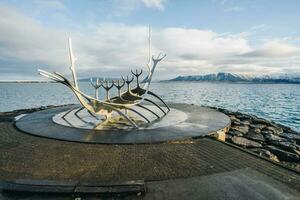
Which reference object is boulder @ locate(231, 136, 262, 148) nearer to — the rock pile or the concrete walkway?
the rock pile

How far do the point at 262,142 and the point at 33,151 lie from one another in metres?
9.10

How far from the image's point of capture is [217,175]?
20.2 feet

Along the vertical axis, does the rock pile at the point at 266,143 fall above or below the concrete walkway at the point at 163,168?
below

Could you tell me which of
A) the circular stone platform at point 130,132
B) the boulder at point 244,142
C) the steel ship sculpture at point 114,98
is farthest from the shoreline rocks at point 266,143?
the steel ship sculpture at point 114,98

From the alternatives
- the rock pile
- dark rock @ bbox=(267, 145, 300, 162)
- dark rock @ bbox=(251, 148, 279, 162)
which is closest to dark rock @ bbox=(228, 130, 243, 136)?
the rock pile

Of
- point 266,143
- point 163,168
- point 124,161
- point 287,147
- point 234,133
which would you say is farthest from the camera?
point 234,133

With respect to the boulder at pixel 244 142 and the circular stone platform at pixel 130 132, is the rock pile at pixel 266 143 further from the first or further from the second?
the circular stone platform at pixel 130 132

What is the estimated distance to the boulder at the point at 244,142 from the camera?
33.6ft

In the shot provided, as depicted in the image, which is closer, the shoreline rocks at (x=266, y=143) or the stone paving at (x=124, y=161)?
the stone paving at (x=124, y=161)

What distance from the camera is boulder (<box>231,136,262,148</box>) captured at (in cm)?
1023

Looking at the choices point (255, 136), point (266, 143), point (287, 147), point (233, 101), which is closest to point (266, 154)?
point (287, 147)

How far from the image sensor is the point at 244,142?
419 inches

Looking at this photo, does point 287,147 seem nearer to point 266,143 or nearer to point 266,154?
point 266,143

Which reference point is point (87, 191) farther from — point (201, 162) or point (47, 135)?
point (47, 135)
